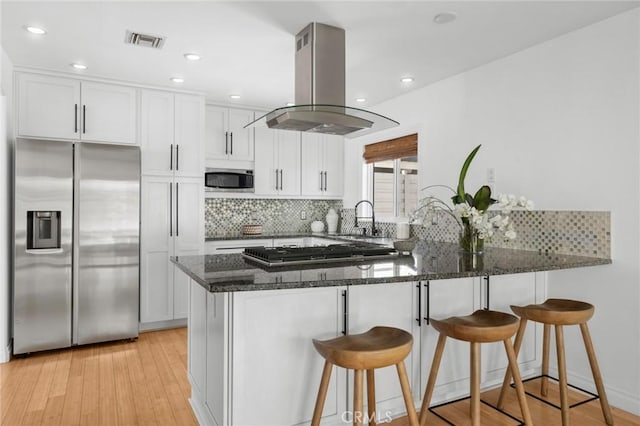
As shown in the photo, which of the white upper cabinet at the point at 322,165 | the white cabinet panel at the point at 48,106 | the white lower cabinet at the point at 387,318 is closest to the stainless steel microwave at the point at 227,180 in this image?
the white upper cabinet at the point at 322,165

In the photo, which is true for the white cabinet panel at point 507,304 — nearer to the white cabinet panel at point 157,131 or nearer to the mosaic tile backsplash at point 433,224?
the mosaic tile backsplash at point 433,224

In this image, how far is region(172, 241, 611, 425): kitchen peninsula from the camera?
1.88 meters

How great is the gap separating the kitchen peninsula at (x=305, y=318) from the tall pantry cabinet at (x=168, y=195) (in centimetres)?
181

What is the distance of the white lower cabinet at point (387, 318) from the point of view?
2189 millimetres

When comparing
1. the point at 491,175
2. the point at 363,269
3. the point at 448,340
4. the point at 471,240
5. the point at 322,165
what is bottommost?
the point at 448,340

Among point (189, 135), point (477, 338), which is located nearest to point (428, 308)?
point (477, 338)

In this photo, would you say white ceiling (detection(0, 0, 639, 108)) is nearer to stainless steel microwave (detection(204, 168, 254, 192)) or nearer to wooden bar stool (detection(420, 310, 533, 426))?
stainless steel microwave (detection(204, 168, 254, 192))

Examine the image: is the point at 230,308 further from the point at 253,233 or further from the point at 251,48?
the point at 253,233

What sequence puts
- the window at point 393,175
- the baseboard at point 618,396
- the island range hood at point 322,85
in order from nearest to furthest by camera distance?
the baseboard at point 618,396 → the island range hood at point 322,85 → the window at point 393,175

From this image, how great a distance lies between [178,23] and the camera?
2.75 metres

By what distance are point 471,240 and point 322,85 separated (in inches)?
57.9

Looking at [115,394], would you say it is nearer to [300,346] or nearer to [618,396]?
[300,346]

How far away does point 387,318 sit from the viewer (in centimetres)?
228

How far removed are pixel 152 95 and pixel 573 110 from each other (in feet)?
12.1
